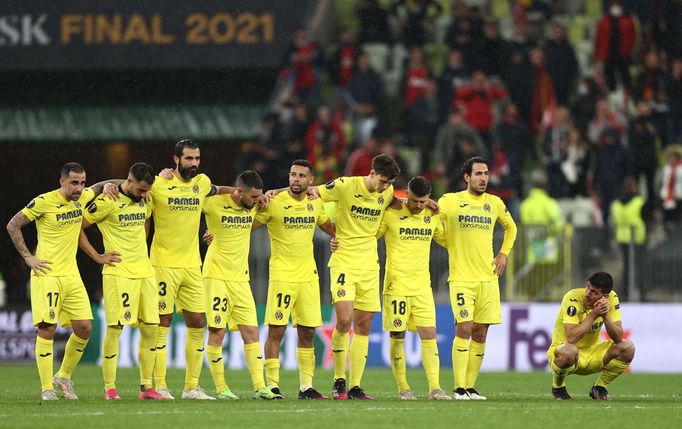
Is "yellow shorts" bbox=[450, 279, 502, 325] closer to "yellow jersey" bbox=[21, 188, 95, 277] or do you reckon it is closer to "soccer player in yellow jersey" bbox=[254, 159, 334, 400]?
"soccer player in yellow jersey" bbox=[254, 159, 334, 400]

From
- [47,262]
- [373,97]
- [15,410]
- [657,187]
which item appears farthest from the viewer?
[373,97]

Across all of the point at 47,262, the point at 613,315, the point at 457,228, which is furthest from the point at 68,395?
the point at 613,315

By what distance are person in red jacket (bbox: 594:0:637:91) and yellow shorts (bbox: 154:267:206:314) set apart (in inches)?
506

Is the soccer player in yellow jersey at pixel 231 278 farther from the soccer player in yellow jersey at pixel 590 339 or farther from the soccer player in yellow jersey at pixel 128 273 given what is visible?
the soccer player in yellow jersey at pixel 590 339

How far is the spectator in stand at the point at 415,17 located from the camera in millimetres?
26641

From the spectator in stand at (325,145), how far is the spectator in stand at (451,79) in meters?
1.81

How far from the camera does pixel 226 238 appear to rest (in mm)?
14898

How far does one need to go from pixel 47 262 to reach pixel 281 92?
1307cm

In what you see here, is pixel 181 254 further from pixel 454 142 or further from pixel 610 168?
pixel 610 168

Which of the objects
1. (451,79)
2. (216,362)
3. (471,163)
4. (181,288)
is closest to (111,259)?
(181,288)

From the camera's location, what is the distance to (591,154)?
80.3 ft

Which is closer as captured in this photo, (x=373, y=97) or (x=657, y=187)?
(x=657, y=187)

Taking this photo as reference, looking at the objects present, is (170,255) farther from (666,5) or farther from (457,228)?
(666,5)

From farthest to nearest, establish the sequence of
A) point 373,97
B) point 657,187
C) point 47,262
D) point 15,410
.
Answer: point 373,97, point 657,187, point 47,262, point 15,410
